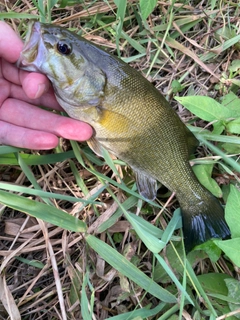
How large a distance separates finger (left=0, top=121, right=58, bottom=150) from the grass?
2.7 inches

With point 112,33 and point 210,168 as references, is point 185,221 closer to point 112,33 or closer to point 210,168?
point 210,168

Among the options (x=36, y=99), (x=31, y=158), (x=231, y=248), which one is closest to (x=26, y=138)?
(x=31, y=158)

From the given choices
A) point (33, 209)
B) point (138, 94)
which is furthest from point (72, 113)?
point (33, 209)

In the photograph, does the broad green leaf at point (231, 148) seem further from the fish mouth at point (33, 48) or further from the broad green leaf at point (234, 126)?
the fish mouth at point (33, 48)

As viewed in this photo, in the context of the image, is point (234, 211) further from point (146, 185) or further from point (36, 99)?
point (36, 99)

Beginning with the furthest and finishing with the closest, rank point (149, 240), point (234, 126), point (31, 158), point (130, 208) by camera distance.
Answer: point (130, 208)
point (31, 158)
point (234, 126)
point (149, 240)

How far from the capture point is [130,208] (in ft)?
7.51

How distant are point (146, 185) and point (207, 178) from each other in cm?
39

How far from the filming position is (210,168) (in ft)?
7.29

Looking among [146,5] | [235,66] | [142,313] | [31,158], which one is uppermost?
[146,5]

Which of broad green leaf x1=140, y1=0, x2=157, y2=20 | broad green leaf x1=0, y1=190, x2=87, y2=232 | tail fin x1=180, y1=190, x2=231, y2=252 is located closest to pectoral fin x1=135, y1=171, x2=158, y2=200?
tail fin x1=180, y1=190, x2=231, y2=252

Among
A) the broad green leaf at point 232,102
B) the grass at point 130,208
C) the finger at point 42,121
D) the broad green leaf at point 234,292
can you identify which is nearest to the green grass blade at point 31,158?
the grass at point 130,208

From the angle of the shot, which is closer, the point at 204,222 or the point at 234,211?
the point at 234,211

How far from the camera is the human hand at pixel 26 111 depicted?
6.71 feet
